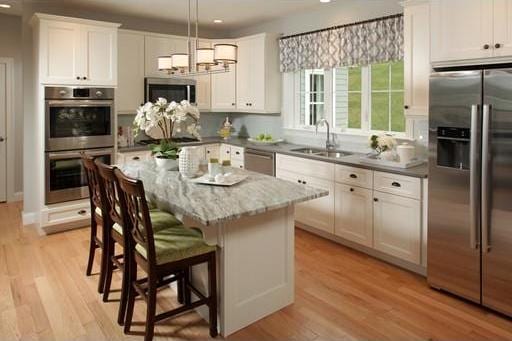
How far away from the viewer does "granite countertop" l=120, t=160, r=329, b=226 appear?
224 cm

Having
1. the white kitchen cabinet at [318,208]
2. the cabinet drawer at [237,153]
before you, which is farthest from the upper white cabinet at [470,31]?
the cabinet drawer at [237,153]

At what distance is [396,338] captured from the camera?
2.48 m

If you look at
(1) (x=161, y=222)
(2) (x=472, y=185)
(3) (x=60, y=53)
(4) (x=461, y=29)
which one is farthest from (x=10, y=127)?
(2) (x=472, y=185)

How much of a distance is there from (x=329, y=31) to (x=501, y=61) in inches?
90.8

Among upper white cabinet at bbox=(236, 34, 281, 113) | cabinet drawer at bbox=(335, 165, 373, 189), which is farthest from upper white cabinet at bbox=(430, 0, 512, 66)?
upper white cabinet at bbox=(236, 34, 281, 113)

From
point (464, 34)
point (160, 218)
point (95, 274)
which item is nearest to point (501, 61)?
point (464, 34)

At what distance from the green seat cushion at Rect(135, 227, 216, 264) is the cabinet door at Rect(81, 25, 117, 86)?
2675 mm

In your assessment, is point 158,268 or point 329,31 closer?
point 158,268

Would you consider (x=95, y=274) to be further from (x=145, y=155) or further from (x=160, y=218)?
(x=145, y=155)

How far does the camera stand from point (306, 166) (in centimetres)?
435

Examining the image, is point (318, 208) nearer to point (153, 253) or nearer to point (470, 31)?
point (470, 31)

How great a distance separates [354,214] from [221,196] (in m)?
1.77

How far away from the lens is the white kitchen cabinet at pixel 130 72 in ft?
16.4

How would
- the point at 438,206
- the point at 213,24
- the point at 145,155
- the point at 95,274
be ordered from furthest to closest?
1. the point at 213,24
2. the point at 145,155
3. the point at 95,274
4. the point at 438,206
